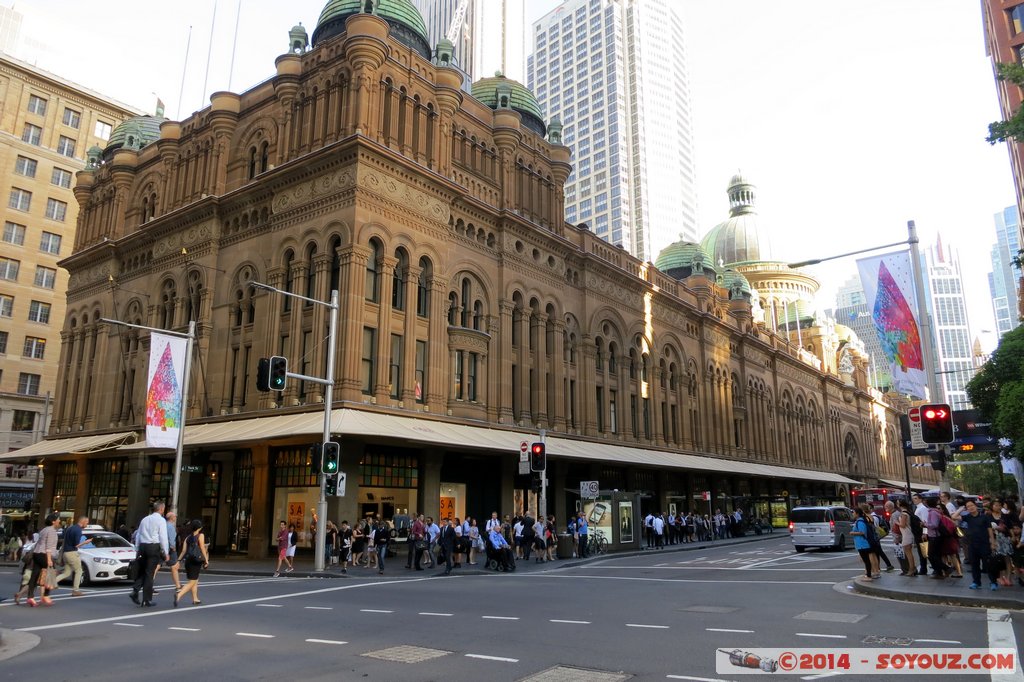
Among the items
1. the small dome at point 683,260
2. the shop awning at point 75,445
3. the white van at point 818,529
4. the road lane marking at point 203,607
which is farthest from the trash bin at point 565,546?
the small dome at point 683,260

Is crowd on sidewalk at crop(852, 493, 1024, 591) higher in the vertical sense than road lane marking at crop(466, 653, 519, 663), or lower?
higher

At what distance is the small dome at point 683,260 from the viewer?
62.9 meters

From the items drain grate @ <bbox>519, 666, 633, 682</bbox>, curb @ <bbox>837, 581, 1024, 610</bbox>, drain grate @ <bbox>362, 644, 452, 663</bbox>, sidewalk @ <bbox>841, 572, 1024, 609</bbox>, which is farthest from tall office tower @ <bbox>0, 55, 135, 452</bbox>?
drain grate @ <bbox>519, 666, 633, 682</bbox>

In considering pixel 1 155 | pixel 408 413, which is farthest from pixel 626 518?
pixel 1 155

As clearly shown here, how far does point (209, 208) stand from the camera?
3691cm

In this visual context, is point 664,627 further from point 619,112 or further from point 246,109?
point 619,112

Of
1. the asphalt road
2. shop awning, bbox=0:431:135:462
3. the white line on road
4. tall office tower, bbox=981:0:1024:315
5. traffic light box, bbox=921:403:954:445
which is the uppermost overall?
tall office tower, bbox=981:0:1024:315

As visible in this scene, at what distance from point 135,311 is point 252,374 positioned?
1295 cm

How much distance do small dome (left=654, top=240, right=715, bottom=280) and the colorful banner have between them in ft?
142

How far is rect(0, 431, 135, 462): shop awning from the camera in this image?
35.6 meters

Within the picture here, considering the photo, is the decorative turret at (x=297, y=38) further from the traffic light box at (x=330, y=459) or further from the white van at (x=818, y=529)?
the white van at (x=818, y=529)

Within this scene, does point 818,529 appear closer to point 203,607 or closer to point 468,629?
point 468,629

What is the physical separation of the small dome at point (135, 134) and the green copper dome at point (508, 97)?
2199 centimetres

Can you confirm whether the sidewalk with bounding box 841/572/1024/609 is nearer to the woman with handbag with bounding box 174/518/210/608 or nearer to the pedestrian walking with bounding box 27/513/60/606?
the woman with handbag with bounding box 174/518/210/608
